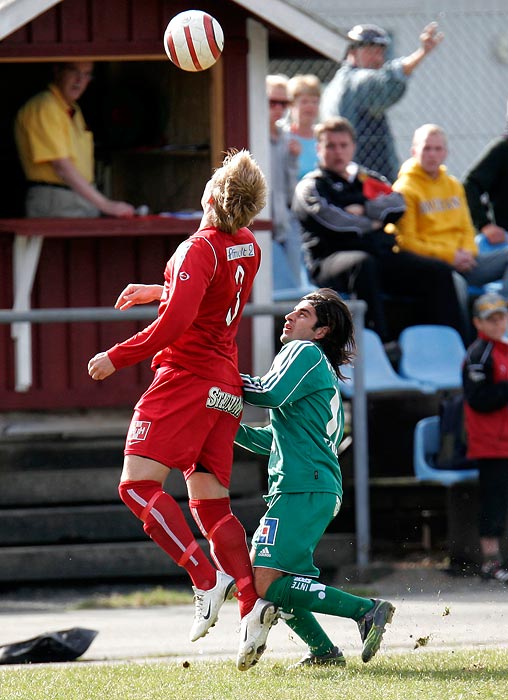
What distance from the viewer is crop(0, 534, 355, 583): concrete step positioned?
9.56m

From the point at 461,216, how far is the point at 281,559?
6107 mm

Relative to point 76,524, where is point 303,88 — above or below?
above

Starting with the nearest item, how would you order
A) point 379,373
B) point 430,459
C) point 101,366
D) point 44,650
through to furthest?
point 101,366
point 44,650
point 430,459
point 379,373

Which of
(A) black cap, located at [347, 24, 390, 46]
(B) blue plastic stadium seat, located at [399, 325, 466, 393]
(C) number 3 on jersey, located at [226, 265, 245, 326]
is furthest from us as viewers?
(A) black cap, located at [347, 24, 390, 46]

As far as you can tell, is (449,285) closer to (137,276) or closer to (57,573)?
(137,276)

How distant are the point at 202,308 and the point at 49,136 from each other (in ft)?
14.4

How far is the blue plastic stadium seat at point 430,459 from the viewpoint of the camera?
9930mm

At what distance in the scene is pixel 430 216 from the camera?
11.5 m

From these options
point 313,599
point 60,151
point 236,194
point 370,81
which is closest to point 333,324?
point 236,194

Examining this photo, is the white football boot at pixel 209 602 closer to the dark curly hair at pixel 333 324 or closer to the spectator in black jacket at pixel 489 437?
the dark curly hair at pixel 333 324

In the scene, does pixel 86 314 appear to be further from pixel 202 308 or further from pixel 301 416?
pixel 301 416

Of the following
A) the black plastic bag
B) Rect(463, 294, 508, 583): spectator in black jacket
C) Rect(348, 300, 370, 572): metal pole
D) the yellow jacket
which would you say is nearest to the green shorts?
the black plastic bag

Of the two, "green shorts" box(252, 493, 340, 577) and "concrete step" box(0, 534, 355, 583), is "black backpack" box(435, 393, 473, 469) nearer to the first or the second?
"concrete step" box(0, 534, 355, 583)

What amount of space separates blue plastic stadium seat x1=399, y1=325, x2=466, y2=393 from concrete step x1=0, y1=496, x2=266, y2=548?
1848 mm
